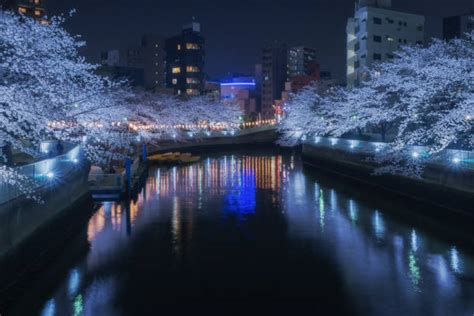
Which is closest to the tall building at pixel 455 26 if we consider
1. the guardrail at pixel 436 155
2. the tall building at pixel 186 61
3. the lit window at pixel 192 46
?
the guardrail at pixel 436 155

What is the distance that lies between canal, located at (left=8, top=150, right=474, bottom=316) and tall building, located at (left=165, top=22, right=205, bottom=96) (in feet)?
283

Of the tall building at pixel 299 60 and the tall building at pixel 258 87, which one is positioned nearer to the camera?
the tall building at pixel 258 87

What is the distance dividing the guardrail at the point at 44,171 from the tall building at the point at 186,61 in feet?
293

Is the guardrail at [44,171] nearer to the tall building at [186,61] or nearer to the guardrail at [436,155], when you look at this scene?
the guardrail at [436,155]

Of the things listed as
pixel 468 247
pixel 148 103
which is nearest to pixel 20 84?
pixel 468 247

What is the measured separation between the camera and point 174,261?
45.4ft

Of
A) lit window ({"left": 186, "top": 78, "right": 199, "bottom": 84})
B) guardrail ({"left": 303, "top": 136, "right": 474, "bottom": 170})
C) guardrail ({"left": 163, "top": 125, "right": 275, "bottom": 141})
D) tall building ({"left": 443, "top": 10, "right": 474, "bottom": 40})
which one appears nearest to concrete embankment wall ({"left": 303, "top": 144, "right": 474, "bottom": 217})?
guardrail ({"left": 303, "top": 136, "right": 474, "bottom": 170})

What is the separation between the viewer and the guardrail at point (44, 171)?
437 inches

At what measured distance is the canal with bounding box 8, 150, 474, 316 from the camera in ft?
34.4

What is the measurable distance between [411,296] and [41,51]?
11505mm

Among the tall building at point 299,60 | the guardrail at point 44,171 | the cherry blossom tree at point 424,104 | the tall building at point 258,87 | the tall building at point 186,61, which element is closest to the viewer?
the guardrail at point 44,171

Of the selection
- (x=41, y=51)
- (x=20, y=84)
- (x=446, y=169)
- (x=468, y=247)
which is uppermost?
(x=41, y=51)

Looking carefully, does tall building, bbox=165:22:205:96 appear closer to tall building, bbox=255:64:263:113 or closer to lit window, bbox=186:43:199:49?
lit window, bbox=186:43:199:49

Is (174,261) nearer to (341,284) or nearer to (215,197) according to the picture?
(341,284)
